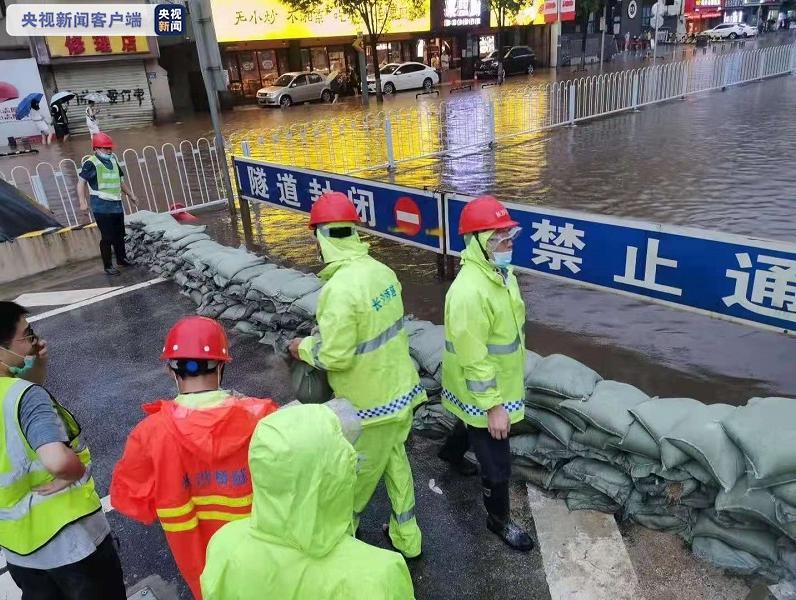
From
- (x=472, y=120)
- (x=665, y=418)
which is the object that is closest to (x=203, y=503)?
(x=665, y=418)

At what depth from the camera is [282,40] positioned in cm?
2917

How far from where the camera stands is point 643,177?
9234 mm

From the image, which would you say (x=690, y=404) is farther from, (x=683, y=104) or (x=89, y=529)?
(x=683, y=104)

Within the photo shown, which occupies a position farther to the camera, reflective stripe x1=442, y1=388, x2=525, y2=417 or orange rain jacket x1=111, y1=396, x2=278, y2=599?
reflective stripe x1=442, y1=388, x2=525, y2=417

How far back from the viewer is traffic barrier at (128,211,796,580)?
2.28 metres

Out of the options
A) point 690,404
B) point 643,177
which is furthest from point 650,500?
point 643,177

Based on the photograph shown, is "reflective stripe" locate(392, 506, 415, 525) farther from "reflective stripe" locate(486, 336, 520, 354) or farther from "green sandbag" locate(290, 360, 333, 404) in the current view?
"reflective stripe" locate(486, 336, 520, 354)

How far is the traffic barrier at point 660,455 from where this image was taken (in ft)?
7.48

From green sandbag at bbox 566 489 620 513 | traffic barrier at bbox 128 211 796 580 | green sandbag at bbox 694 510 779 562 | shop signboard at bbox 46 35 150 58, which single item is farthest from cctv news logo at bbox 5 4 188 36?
shop signboard at bbox 46 35 150 58

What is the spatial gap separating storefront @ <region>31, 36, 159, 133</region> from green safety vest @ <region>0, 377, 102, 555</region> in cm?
2380

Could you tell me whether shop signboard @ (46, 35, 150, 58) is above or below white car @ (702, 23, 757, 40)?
above

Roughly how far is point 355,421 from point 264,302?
349 centimetres

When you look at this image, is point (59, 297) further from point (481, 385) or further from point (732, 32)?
point (732, 32)

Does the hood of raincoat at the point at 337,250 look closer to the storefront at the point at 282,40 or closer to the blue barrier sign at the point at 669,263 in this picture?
the blue barrier sign at the point at 669,263
